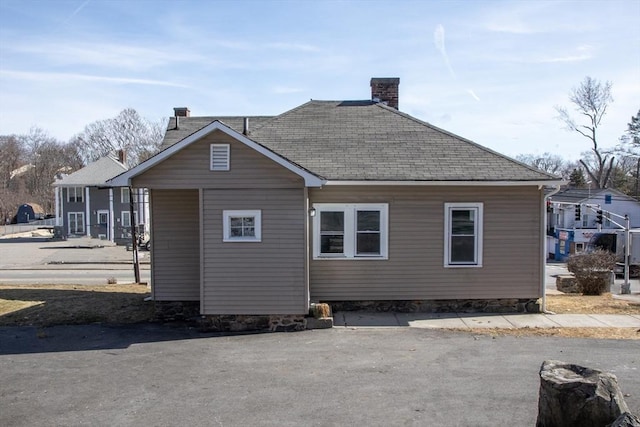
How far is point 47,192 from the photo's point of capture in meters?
84.8

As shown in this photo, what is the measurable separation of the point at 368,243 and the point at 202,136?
461 cm

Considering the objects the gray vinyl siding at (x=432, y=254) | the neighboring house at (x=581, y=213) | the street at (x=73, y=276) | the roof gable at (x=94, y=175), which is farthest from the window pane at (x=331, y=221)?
the roof gable at (x=94, y=175)

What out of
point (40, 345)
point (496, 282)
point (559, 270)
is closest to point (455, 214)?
point (496, 282)

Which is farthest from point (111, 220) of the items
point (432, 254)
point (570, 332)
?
point (570, 332)

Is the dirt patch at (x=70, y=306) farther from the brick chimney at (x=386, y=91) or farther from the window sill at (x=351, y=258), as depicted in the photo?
the brick chimney at (x=386, y=91)

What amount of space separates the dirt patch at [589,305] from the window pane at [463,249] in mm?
2408

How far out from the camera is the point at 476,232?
42.4ft

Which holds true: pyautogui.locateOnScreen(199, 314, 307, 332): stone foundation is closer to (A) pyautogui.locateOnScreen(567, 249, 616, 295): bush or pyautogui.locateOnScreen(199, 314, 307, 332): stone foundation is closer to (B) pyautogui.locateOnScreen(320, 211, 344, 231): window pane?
(B) pyautogui.locateOnScreen(320, 211, 344, 231): window pane

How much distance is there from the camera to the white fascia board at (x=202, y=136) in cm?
1096

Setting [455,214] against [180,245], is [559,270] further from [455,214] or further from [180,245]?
[180,245]

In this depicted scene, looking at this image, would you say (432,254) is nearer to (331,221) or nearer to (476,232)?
A: (476,232)

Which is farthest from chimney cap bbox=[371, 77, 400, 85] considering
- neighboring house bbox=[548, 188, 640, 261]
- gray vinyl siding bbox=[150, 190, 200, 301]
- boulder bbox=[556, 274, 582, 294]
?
neighboring house bbox=[548, 188, 640, 261]

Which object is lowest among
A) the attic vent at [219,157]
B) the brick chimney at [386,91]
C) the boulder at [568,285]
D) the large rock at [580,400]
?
the boulder at [568,285]

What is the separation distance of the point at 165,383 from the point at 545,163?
296 ft
